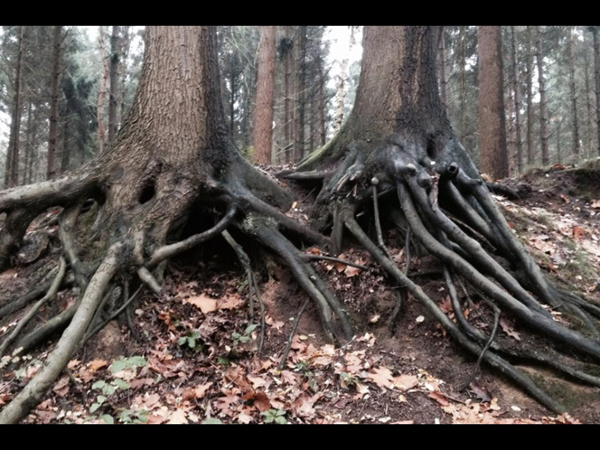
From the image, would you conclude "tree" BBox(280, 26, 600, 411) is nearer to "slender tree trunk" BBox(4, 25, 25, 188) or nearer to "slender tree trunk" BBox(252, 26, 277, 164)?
"slender tree trunk" BBox(252, 26, 277, 164)

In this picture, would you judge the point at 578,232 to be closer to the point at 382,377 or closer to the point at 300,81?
the point at 382,377

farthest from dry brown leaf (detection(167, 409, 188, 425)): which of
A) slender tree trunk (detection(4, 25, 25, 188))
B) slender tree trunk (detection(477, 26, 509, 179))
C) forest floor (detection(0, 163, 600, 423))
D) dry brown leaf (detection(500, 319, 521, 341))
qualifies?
slender tree trunk (detection(4, 25, 25, 188))

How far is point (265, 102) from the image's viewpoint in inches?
427

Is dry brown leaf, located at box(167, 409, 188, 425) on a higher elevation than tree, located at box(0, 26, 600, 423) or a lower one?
lower

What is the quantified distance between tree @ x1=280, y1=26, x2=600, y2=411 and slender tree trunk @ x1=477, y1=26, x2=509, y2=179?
406cm

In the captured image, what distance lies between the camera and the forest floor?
282 centimetres

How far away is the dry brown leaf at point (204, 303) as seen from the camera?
403 cm

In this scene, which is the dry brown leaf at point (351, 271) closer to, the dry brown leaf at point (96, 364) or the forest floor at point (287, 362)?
the forest floor at point (287, 362)

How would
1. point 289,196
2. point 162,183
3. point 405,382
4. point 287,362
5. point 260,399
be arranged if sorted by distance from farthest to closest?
point 289,196 < point 162,183 < point 287,362 < point 405,382 < point 260,399

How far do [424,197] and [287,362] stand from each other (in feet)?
7.08

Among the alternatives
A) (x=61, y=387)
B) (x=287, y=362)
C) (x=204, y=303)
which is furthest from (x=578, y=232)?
(x=61, y=387)
